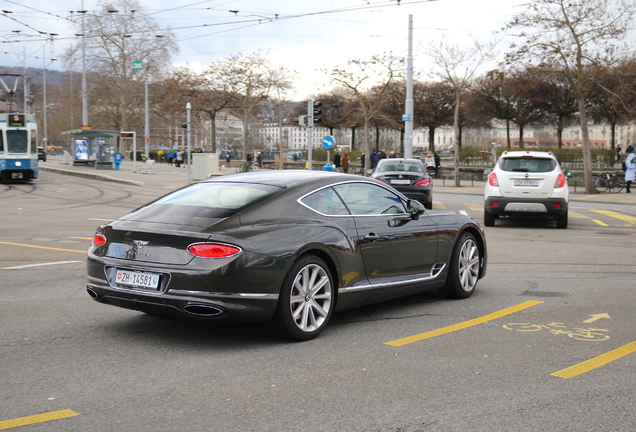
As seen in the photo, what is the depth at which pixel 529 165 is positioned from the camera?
1633cm

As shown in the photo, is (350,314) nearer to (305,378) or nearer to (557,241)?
(305,378)

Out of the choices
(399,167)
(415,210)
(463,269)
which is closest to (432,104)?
(399,167)

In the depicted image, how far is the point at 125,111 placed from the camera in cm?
7206

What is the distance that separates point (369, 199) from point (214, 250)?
6.54ft

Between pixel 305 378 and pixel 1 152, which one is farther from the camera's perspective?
pixel 1 152

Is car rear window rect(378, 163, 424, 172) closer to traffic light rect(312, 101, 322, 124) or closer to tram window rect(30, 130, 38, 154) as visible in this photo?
traffic light rect(312, 101, 322, 124)

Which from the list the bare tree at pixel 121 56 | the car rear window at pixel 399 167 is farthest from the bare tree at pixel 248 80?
the car rear window at pixel 399 167

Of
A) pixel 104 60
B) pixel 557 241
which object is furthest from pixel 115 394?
pixel 104 60

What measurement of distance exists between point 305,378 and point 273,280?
93cm

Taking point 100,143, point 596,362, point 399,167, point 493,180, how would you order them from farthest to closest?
1. point 100,143
2. point 399,167
3. point 493,180
4. point 596,362

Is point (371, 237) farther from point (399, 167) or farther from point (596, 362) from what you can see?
point (399, 167)

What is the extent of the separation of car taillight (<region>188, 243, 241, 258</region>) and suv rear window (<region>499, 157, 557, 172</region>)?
12.0 meters

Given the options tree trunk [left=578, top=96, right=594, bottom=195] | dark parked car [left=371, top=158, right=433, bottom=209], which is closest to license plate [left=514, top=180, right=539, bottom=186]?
dark parked car [left=371, top=158, right=433, bottom=209]

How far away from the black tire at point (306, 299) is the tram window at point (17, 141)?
3060cm
